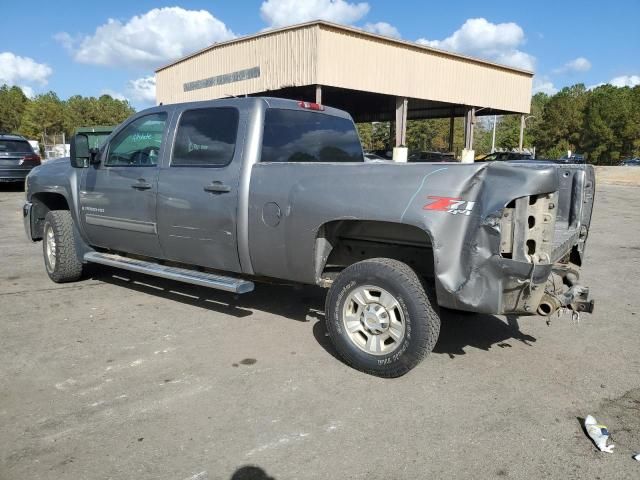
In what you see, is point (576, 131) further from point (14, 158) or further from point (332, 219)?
point (332, 219)

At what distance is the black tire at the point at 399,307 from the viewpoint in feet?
11.8

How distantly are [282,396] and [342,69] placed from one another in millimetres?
20916

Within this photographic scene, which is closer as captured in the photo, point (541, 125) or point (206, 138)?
point (206, 138)

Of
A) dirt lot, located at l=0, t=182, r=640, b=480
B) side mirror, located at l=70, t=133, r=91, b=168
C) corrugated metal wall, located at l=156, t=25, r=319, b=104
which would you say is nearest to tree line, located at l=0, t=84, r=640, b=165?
corrugated metal wall, located at l=156, t=25, r=319, b=104

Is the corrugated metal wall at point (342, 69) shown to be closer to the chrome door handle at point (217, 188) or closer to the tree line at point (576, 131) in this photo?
the chrome door handle at point (217, 188)

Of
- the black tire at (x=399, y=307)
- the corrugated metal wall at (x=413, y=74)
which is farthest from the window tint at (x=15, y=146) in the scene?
the black tire at (x=399, y=307)

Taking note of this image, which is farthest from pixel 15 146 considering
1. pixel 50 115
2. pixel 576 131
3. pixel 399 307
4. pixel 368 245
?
pixel 576 131

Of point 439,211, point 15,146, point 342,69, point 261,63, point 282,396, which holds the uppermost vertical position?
point 261,63

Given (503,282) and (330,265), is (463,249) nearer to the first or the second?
(503,282)

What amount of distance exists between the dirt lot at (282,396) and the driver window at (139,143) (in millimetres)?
1475

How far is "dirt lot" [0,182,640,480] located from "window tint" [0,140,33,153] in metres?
12.9

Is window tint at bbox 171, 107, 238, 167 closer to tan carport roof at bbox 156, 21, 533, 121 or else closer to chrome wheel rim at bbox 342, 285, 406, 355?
chrome wheel rim at bbox 342, 285, 406, 355

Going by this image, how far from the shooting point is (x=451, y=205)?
3346mm

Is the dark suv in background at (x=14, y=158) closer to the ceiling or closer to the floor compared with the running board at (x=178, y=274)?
closer to the ceiling
